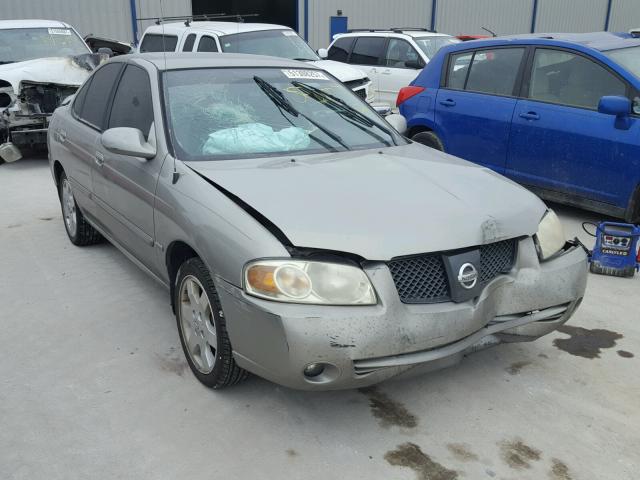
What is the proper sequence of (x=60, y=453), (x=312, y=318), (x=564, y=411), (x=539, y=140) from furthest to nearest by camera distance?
(x=539, y=140), (x=564, y=411), (x=60, y=453), (x=312, y=318)

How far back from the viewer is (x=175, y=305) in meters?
3.35

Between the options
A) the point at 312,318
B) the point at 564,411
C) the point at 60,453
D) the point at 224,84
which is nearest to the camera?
the point at 312,318

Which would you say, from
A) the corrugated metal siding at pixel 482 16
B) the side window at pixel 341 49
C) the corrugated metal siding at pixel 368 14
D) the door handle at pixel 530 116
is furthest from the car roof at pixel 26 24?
the corrugated metal siding at pixel 482 16

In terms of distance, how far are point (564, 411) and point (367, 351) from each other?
112 centimetres

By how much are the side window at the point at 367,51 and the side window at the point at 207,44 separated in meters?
3.16

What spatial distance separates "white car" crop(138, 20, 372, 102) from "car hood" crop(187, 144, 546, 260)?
20.7 ft

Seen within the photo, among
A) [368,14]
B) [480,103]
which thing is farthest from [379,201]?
[368,14]

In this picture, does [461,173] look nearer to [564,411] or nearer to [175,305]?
[564,411]

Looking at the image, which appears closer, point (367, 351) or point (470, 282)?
point (367, 351)

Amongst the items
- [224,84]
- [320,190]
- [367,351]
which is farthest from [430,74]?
[367,351]

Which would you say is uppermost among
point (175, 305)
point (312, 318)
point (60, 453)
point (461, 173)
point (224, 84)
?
point (224, 84)

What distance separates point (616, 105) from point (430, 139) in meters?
2.13

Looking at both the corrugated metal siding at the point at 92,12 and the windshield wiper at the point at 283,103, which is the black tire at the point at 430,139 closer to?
the windshield wiper at the point at 283,103

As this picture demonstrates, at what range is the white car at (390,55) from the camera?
1087 centimetres
